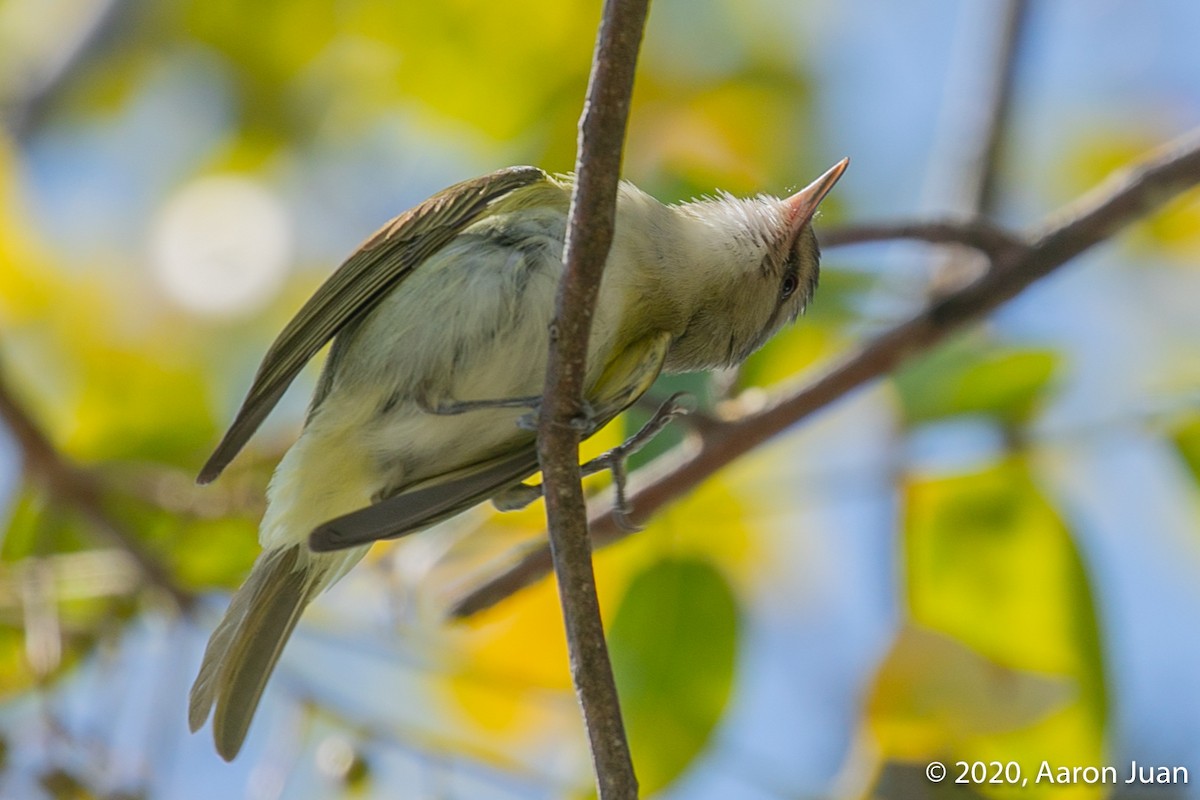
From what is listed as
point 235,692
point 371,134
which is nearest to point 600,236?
point 235,692

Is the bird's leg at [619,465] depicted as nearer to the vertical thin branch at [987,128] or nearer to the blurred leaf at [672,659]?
the blurred leaf at [672,659]

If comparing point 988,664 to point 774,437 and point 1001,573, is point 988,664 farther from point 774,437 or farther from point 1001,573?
point 774,437

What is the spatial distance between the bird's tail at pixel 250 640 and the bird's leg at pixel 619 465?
1.30ft

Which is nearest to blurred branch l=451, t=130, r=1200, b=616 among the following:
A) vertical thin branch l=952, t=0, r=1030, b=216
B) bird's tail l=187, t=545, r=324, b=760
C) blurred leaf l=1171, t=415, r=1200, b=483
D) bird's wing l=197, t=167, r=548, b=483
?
bird's tail l=187, t=545, r=324, b=760

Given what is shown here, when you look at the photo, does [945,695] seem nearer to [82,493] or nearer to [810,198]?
[810,198]

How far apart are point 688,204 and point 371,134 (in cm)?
218

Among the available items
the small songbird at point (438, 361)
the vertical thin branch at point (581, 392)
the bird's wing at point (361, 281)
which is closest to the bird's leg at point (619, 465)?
the small songbird at point (438, 361)

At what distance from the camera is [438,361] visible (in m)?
2.58

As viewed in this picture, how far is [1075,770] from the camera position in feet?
9.25

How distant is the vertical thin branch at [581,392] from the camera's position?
1.70 metres

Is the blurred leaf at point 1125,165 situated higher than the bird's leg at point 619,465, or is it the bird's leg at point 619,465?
the blurred leaf at point 1125,165

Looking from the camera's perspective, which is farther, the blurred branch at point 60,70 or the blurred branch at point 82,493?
the blurred branch at point 60,70

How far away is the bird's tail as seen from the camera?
2.67 metres

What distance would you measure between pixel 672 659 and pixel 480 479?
73 cm
